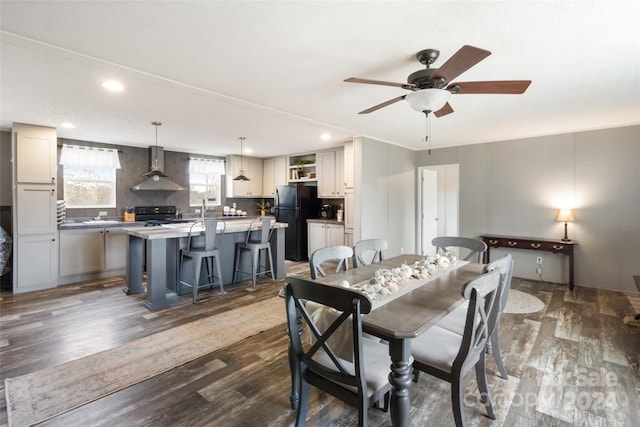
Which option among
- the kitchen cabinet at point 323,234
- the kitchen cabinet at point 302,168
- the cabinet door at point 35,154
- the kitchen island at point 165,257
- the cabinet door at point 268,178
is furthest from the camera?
the cabinet door at point 268,178

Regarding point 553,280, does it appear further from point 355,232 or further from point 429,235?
point 355,232

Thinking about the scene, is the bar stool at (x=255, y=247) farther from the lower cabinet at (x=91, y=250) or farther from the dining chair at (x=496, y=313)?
the dining chair at (x=496, y=313)

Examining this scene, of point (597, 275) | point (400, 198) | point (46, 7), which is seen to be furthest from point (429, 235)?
point (46, 7)

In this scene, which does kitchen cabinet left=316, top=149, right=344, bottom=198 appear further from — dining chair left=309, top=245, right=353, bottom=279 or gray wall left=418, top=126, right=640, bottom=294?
dining chair left=309, top=245, right=353, bottom=279

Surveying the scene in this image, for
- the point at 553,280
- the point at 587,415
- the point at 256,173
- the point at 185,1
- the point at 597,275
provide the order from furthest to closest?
the point at 256,173 < the point at 553,280 < the point at 597,275 < the point at 587,415 < the point at 185,1

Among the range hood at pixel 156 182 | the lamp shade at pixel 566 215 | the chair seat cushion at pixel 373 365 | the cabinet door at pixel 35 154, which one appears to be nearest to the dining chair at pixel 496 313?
the chair seat cushion at pixel 373 365

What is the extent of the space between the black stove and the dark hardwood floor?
2.14 metres

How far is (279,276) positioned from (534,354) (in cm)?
348

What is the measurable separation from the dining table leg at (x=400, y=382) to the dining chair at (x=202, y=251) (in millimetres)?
3023

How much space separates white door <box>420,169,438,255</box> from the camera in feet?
21.1

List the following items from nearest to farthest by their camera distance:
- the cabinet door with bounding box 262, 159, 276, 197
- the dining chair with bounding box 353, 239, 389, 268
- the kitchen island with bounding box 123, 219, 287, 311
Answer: the dining chair with bounding box 353, 239, 389, 268 → the kitchen island with bounding box 123, 219, 287, 311 → the cabinet door with bounding box 262, 159, 276, 197

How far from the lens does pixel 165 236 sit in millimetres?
3646

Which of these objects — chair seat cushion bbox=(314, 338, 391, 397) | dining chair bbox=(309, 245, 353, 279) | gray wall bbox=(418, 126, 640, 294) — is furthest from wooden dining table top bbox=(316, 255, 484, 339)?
gray wall bbox=(418, 126, 640, 294)

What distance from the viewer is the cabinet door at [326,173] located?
6277mm
